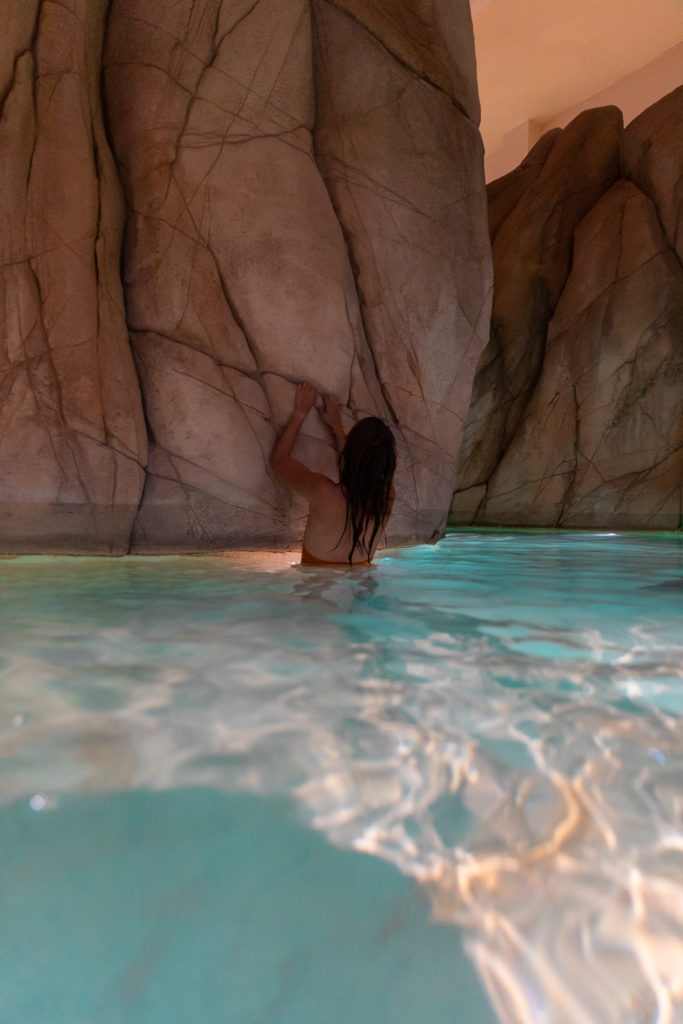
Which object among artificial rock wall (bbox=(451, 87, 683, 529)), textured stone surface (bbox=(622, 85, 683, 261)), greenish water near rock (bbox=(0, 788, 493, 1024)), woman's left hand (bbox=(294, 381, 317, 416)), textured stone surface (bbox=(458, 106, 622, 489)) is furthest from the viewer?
textured stone surface (bbox=(458, 106, 622, 489))

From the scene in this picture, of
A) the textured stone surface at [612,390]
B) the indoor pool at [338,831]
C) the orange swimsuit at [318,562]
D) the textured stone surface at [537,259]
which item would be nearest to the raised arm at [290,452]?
the orange swimsuit at [318,562]

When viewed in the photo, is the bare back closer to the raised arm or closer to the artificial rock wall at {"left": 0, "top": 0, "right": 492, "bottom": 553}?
the raised arm

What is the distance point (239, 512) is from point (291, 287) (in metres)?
1.26

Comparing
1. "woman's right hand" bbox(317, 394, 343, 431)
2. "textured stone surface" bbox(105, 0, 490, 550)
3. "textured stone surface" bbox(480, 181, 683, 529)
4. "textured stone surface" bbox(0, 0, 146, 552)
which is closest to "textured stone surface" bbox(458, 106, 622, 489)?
"textured stone surface" bbox(480, 181, 683, 529)

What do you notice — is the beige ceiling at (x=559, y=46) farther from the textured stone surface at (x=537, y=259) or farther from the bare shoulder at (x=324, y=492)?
the bare shoulder at (x=324, y=492)

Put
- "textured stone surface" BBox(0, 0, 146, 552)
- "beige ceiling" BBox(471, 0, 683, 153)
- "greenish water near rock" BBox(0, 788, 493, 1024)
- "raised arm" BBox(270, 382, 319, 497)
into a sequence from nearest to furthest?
"greenish water near rock" BBox(0, 788, 493, 1024), "textured stone surface" BBox(0, 0, 146, 552), "raised arm" BBox(270, 382, 319, 497), "beige ceiling" BBox(471, 0, 683, 153)

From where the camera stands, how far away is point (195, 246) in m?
3.27

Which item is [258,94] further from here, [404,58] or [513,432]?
[513,432]

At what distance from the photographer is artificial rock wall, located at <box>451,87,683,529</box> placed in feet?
22.7

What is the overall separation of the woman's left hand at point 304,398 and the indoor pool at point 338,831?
213cm

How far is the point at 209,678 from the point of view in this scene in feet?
3.89

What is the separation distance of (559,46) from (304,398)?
34.4 feet

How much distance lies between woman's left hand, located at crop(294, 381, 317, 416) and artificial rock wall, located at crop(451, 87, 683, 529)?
4575mm

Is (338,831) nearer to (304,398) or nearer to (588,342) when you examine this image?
(304,398)
